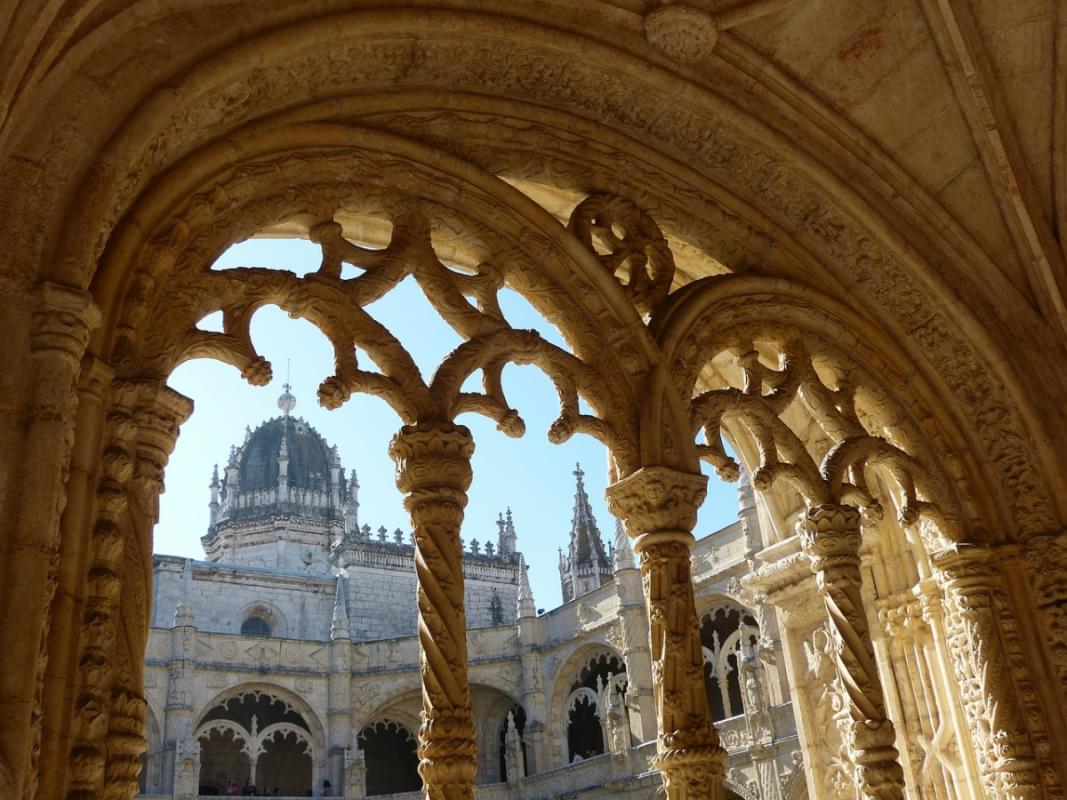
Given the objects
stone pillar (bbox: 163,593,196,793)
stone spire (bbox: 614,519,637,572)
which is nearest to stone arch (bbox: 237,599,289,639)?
stone pillar (bbox: 163,593,196,793)

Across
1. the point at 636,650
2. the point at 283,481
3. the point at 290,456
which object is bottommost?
the point at 636,650

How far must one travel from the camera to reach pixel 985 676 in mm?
5418

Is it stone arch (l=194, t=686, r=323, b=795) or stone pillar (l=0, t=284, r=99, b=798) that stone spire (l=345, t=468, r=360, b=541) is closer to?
stone arch (l=194, t=686, r=323, b=795)

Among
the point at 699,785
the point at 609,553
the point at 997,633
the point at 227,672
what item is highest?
the point at 609,553

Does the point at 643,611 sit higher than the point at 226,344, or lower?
higher

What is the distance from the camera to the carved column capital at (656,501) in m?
4.93

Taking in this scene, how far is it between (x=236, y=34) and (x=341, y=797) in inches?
827

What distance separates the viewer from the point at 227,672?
23.4 metres

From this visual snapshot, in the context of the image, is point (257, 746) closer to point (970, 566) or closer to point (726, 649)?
point (726, 649)

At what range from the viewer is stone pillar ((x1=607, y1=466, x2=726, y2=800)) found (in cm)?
448

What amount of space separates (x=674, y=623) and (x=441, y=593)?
1.05 m

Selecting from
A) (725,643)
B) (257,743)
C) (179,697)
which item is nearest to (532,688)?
(725,643)

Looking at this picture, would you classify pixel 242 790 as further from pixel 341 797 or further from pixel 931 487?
pixel 931 487

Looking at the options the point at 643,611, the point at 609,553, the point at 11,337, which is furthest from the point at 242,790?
the point at 11,337
